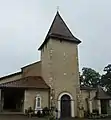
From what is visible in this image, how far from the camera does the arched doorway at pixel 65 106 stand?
24.4 m

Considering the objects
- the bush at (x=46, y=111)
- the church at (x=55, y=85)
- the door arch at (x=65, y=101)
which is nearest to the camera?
the bush at (x=46, y=111)

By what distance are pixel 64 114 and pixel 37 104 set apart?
3433 millimetres

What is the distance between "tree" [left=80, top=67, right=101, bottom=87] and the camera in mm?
55116

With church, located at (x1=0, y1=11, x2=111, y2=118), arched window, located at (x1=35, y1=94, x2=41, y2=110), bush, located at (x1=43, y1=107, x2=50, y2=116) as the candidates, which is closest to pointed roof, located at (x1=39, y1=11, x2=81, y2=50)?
church, located at (x1=0, y1=11, x2=111, y2=118)

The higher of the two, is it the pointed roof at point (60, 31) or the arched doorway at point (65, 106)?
the pointed roof at point (60, 31)

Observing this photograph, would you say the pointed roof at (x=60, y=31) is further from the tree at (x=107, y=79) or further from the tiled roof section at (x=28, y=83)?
the tree at (x=107, y=79)

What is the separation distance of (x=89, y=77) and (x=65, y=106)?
1290 inches

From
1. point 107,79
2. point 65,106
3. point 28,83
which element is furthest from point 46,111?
point 107,79

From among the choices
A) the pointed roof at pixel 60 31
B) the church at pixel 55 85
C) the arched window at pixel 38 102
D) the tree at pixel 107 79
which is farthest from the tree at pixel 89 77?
the arched window at pixel 38 102

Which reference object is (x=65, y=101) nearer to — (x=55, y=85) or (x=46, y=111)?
(x=55, y=85)

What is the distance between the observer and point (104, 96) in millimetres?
30531

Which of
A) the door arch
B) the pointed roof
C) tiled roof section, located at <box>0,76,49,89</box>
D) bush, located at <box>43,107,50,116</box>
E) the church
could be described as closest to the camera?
bush, located at <box>43,107,50,116</box>

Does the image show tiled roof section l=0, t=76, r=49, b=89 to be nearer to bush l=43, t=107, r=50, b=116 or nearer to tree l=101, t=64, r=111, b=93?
bush l=43, t=107, r=50, b=116

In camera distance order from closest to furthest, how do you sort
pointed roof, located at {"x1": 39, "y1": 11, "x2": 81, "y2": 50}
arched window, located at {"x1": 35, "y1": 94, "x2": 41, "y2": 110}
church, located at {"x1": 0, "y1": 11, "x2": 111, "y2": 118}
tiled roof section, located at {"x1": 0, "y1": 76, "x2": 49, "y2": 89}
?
arched window, located at {"x1": 35, "y1": 94, "x2": 41, "y2": 110}, tiled roof section, located at {"x1": 0, "y1": 76, "x2": 49, "y2": 89}, church, located at {"x1": 0, "y1": 11, "x2": 111, "y2": 118}, pointed roof, located at {"x1": 39, "y1": 11, "x2": 81, "y2": 50}
